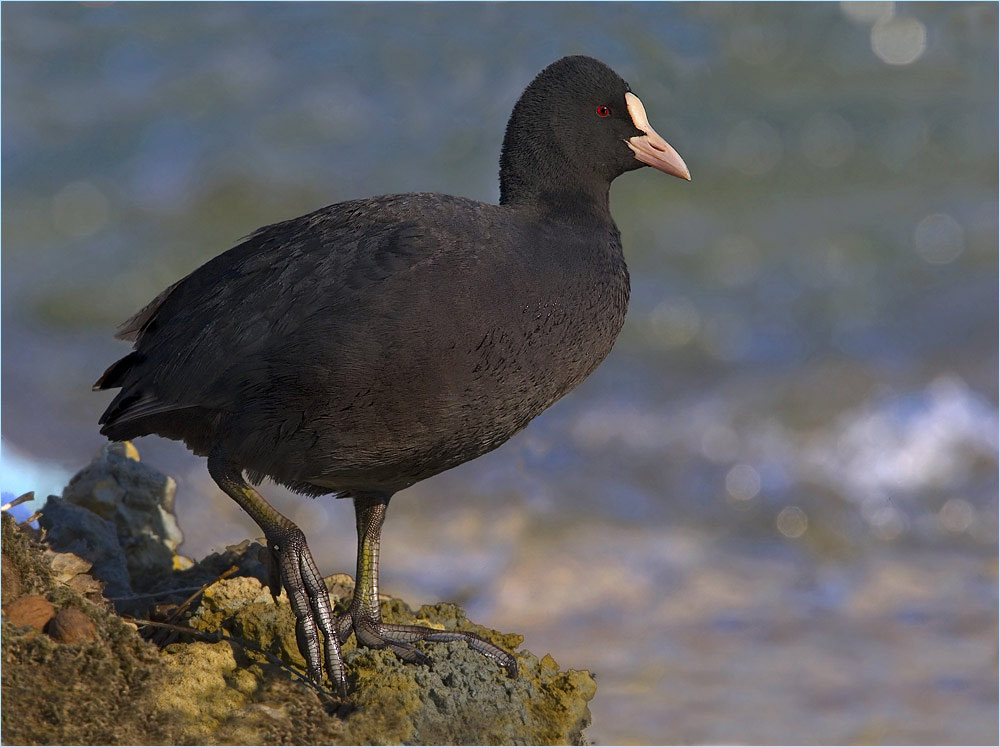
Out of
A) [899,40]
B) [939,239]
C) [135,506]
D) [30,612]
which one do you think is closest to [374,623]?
[30,612]

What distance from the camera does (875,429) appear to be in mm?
8453

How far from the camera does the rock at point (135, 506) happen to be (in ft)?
17.2

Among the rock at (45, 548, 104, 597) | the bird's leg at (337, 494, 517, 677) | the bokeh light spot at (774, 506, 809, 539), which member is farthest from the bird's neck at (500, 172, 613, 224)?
the bokeh light spot at (774, 506, 809, 539)

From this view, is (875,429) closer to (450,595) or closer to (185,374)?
(450,595)

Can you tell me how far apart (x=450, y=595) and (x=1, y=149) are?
6.16m

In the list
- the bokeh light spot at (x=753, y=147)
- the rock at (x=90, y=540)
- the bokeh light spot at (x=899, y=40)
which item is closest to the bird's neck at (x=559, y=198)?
the rock at (x=90, y=540)

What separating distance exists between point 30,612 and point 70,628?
0.13 m

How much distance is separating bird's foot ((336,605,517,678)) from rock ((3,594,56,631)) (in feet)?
3.18

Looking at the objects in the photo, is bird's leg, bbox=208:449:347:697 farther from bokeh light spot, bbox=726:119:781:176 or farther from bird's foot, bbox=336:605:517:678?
bokeh light spot, bbox=726:119:781:176

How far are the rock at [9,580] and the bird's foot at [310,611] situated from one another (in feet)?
2.61

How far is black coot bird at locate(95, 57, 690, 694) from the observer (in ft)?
12.8

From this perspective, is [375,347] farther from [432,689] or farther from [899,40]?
[899,40]

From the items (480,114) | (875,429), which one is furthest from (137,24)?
(875,429)

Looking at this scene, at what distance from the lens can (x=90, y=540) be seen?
492 centimetres
